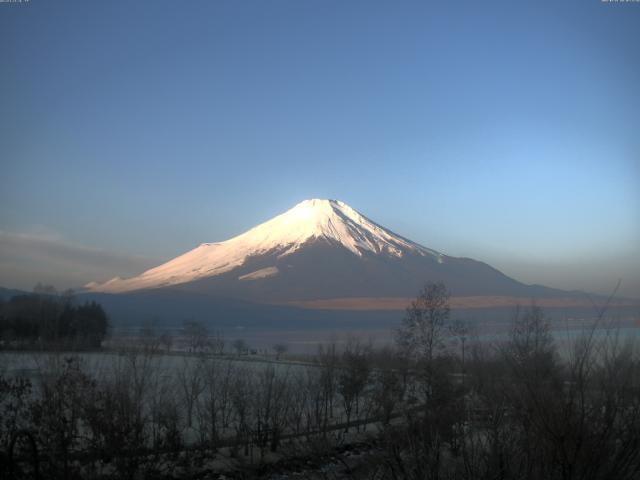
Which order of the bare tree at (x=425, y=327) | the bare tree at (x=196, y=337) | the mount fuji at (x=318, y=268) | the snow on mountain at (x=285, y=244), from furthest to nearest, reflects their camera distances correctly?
the snow on mountain at (x=285, y=244)
the mount fuji at (x=318, y=268)
the bare tree at (x=196, y=337)
the bare tree at (x=425, y=327)

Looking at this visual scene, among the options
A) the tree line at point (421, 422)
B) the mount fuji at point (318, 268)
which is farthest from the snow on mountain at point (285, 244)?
the tree line at point (421, 422)

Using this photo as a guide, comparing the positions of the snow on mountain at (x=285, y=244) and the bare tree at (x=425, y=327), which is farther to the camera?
the snow on mountain at (x=285, y=244)

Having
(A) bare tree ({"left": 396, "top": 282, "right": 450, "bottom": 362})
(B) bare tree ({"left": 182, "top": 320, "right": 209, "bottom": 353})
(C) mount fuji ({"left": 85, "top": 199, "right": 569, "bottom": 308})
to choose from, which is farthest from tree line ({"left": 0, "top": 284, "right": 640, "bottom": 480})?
(C) mount fuji ({"left": 85, "top": 199, "right": 569, "bottom": 308})

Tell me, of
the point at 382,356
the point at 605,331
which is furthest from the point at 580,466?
the point at 382,356

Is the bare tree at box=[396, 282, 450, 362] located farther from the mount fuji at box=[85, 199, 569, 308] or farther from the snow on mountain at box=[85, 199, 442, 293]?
the snow on mountain at box=[85, 199, 442, 293]

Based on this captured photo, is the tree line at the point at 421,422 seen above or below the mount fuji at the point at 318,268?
below

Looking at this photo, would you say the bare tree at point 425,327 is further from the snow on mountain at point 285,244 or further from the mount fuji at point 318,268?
the snow on mountain at point 285,244

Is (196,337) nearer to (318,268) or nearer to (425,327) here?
(425,327)
